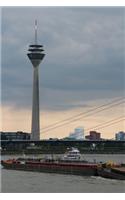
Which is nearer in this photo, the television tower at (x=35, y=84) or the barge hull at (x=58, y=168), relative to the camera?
the barge hull at (x=58, y=168)

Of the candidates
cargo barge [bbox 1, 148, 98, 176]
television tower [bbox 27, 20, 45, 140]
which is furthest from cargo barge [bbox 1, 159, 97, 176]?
television tower [bbox 27, 20, 45, 140]

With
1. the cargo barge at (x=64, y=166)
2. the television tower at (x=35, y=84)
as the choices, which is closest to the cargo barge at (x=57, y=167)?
the cargo barge at (x=64, y=166)

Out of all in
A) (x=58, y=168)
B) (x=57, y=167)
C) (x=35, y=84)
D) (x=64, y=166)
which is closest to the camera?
(x=64, y=166)

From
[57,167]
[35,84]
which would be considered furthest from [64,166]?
[35,84]

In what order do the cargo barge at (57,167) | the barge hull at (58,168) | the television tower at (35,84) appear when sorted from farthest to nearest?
the television tower at (35,84), the cargo barge at (57,167), the barge hull at (58,168)

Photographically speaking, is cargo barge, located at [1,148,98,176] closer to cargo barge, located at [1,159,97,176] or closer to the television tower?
cargo barge, located at [1,159,97,176]

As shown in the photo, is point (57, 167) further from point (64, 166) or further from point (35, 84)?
point (35, 84)

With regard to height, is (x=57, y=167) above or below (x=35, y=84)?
below

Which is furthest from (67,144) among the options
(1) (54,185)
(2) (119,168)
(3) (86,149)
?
(1) (54,185)

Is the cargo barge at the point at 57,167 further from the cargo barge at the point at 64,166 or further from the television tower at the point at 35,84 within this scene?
the television tower at the point at 35,84

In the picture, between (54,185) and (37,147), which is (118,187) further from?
(37,147)

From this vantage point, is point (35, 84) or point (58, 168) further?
point (35, 84)

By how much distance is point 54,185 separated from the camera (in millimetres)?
31016

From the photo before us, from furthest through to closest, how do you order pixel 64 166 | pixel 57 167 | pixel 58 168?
1. pixel 57 167
2. pixel 58 168
3. pixel 64 166
